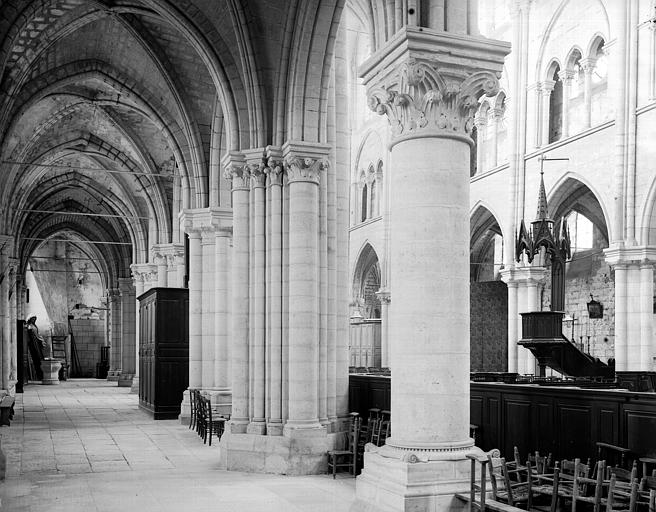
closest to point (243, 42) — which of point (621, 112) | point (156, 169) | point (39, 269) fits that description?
point (621, 112)

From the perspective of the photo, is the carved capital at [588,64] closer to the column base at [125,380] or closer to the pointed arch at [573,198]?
the pointed arch at [573,198]

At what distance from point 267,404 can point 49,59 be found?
34.9 ft

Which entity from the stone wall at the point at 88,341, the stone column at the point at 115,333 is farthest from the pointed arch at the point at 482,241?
the stone wall at the point at 88,341

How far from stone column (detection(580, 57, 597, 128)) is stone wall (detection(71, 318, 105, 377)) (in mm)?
32071

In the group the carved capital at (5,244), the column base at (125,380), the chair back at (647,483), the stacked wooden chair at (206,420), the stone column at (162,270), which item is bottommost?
the column base at (125,380)

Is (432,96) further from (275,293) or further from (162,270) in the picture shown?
(162,270)

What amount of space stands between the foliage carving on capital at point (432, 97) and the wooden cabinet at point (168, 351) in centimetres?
1313

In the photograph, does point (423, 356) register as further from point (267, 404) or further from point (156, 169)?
point (156, 169)

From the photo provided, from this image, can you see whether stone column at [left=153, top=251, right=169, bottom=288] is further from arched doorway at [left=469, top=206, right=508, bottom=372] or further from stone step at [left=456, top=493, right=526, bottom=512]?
stone step at [left=456, top=493, right=526, bottom=512]

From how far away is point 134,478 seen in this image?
1038 centimetres

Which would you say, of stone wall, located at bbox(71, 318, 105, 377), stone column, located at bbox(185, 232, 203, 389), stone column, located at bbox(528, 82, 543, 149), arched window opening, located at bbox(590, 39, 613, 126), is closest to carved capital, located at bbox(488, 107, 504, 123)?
stone column, located at bbox(528, 82, 543, 149)

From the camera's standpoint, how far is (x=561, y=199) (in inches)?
859

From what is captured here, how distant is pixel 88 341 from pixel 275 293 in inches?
1423

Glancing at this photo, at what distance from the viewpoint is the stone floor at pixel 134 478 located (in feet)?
28.3
